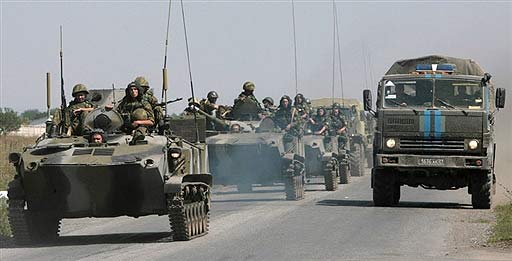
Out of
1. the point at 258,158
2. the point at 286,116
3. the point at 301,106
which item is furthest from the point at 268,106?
the point at 258,158

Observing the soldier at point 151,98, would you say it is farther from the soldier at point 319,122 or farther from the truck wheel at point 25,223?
the soldier at point 319,122

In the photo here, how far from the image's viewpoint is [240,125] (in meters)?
29.7

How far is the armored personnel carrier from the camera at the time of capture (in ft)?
55.2

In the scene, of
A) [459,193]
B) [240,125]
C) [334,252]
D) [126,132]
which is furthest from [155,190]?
[459,193]

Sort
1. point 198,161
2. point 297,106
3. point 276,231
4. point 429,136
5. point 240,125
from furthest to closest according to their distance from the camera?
1. point 297,106
2. point 240,125
3. point 429,136
4. point 198,161
5. point 276,231

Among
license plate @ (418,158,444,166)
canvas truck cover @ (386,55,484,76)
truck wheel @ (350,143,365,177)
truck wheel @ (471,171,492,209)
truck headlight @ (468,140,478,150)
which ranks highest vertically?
→ canvas truck cover @ (386,55,484,76)

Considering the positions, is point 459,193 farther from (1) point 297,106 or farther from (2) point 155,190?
(2) point 155,190

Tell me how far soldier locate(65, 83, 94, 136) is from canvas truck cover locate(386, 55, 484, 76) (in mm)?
6646

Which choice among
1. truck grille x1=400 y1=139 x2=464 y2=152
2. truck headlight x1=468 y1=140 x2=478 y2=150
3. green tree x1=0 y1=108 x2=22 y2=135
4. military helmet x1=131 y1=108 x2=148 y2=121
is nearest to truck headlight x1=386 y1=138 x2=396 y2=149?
truck grille x1=400 y1=139 x2=464 y2=152

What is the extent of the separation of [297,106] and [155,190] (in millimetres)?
15278

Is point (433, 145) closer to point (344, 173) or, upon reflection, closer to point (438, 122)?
point (438, 122)

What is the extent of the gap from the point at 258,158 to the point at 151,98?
880 centimetres

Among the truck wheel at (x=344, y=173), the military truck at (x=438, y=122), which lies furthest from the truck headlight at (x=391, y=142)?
the truck wheel at (x=344, y=173)

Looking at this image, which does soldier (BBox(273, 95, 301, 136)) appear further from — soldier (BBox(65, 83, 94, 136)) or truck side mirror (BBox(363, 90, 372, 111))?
soldier (BBox(65, 83, 94, 136))
